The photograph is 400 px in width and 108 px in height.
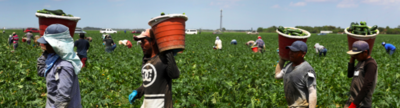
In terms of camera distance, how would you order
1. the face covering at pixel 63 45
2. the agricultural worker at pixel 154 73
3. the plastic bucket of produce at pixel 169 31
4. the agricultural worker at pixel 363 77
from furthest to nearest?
the agricultural worker at pixel 363 77 < the agricultural worker at pixel 154 73 < the face covering at pixel 63 45 < the plastic bucket of produce at pixel 169 31

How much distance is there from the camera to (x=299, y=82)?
288 centimetres

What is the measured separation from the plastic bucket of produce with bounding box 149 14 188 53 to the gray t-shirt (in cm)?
146

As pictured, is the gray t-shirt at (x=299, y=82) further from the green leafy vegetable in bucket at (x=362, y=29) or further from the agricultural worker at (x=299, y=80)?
the green leafy vegetable in bucket at (x=362, y=29)

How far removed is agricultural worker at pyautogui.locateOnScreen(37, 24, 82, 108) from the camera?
2.42 metres

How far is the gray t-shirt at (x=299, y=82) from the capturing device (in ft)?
9.27

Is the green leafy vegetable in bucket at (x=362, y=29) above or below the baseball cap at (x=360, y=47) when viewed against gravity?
above

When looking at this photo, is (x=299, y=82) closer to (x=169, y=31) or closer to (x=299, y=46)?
(x=299, y=46)

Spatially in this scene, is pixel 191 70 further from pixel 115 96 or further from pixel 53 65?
pixel 53 65

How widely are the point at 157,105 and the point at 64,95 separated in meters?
0.93

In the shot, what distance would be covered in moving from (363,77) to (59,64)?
3.73 m

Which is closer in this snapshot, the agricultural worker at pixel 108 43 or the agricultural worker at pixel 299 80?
the agricultural worker at pixel 299 80

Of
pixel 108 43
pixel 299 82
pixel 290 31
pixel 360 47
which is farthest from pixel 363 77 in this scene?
pixel 108 43

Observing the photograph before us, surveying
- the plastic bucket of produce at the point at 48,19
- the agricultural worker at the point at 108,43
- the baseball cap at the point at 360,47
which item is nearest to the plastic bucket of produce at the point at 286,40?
the baseball cap at the point at 360,47

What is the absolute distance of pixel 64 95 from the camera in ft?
7.96
